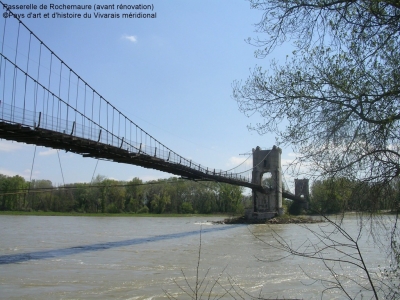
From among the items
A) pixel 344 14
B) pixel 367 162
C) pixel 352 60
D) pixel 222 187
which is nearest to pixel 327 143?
pixel 367 162

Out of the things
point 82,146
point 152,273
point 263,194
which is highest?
point 82,146

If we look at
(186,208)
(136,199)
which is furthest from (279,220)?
(136,199)

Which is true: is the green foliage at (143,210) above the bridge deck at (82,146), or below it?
below

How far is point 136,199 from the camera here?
204ft

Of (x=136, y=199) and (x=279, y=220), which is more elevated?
(x=136, y=199)

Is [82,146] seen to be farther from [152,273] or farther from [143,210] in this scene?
[143,210]

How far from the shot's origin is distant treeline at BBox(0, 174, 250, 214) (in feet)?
192

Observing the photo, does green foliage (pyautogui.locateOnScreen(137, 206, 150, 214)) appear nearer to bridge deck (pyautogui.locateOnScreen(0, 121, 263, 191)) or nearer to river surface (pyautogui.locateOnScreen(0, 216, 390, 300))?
bridge deck (pyautogui.locateOnScreen(0, 121, 263, 191))

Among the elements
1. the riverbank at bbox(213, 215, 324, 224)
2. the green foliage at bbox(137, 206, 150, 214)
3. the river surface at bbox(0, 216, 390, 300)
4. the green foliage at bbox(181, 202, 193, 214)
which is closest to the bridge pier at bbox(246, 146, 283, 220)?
the riverbank at bbox(213, 215, 324, 224)

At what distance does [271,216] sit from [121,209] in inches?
964

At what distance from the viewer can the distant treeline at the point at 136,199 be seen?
58469 mm

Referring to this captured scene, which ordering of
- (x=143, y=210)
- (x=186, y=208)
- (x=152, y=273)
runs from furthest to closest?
(x=186, y=208) → (x=143, y=210) → (x=152, y=273)

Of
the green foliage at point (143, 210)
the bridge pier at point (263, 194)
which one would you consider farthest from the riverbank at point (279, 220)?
the green foliage at point (143, 210)

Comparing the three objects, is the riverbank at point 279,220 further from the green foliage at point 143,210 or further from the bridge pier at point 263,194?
the green foliage at point 143,210
